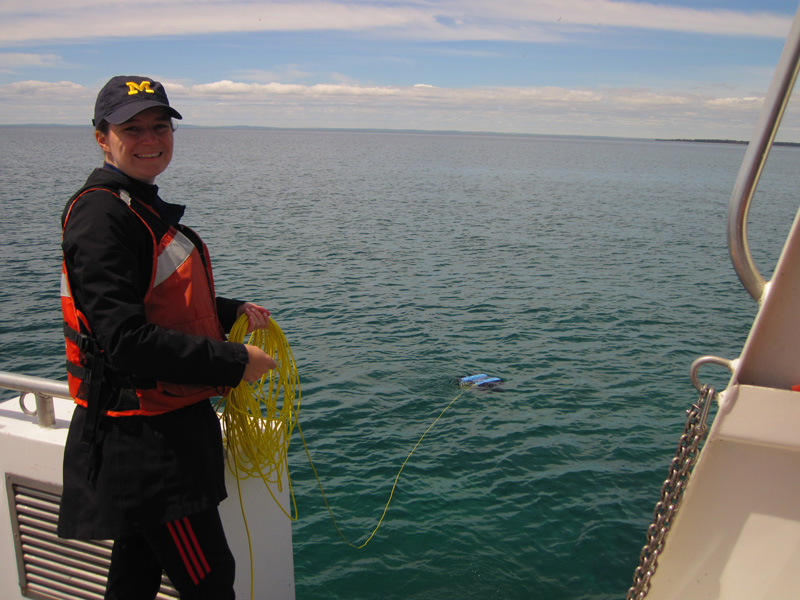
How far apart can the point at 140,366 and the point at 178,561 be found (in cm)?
63

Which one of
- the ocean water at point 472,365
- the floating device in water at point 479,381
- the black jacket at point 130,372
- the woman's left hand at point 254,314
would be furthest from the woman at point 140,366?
the floating device in water at point 479,381

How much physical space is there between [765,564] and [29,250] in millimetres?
20309

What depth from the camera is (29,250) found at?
60.6 feet

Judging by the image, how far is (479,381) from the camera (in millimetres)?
9320

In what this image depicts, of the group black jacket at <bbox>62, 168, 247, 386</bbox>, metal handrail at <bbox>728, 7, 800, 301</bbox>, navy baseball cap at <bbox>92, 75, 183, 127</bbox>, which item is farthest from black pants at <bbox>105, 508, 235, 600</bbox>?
metal handrail at <bbox>728, 7, 800, 301</bbox>

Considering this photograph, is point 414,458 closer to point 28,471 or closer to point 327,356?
point 327,356

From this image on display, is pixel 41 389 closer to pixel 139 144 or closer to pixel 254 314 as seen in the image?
pixel 254 314

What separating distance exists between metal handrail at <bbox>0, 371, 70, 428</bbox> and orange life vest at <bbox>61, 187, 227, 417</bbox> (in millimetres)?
527

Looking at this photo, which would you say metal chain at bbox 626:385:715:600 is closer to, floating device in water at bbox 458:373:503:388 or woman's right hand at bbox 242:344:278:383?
woman's right hand at bbox 242:344:278:383

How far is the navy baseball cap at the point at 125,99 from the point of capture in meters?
1.89

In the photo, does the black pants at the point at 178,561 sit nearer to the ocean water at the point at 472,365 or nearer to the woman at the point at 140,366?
the woman at the point at 140,366

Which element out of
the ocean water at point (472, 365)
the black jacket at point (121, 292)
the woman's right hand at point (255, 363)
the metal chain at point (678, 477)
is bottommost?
the ocean water at point (472, 365)

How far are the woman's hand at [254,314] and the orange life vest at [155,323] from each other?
1.35ft

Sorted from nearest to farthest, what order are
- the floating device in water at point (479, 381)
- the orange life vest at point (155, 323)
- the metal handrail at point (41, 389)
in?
1. the orange life vest at point (155, 323)
2. the metal handrail at point (41, 389)
3. the floating device in water at point (479, 381)
